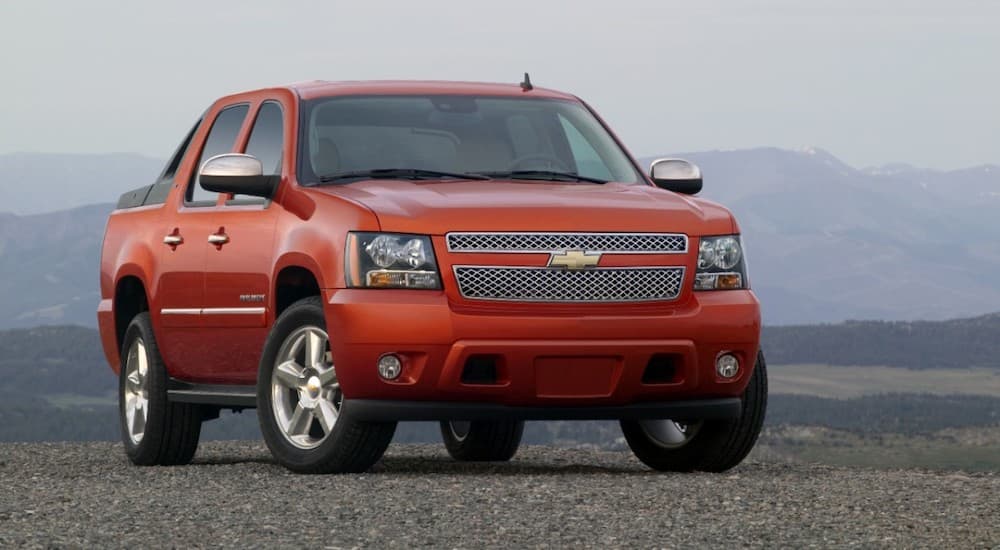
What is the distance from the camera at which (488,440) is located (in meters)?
11.0

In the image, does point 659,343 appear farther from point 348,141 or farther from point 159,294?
point 159,294

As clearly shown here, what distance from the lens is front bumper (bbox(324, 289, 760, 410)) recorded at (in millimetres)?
7371

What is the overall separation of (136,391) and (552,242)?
3.58m

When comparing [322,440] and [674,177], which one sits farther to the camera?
[674,177]

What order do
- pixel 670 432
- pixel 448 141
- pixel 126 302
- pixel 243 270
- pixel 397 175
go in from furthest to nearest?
pixel 126 302 → pixel 670 432 → pixel 448 141 → pixel 243 270 → pixel 397 175

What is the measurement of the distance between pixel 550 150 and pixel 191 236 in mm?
1947

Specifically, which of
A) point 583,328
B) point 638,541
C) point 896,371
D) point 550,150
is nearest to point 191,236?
point 550,150

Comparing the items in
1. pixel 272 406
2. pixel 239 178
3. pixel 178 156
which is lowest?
pixel 272 406

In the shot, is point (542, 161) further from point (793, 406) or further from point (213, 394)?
point (793, 406)

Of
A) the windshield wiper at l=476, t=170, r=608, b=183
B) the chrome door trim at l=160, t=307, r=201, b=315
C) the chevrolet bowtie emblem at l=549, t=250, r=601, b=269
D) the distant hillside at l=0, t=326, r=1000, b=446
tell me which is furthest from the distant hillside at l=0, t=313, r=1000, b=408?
the chevrolet bowtie emblem at l=549, t=250, r=601, b=269

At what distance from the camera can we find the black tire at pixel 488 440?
10977mm

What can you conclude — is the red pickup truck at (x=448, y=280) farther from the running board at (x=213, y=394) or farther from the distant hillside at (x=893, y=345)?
the distant hillside at (x=893, y=345)

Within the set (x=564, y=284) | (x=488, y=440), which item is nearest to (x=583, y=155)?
(x=564, y=284)

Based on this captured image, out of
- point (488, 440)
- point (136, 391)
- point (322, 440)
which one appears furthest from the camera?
point (488, 440)
